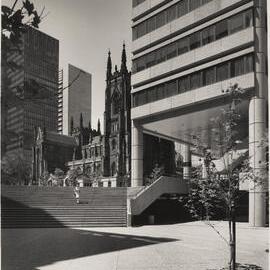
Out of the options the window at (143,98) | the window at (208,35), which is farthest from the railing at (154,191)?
the window at (208,35)

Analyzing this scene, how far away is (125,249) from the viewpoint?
2144cm

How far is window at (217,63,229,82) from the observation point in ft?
122

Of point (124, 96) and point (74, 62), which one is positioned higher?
point (124, 96)

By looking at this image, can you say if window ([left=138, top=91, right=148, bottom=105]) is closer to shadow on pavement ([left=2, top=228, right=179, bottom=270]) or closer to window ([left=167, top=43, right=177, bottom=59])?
window ([left=167, top=43, right=177, bottom=59])

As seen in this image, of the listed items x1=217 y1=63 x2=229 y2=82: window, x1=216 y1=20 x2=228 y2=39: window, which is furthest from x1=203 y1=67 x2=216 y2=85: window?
x1=216 y1=20 x2=228 y2=39: window

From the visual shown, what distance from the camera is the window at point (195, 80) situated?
3988 centimetres

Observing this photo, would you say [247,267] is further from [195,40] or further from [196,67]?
[195,40]

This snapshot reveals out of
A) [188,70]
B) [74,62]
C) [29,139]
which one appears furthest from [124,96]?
[29,139]

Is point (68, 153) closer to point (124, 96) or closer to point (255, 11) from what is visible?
point (124, 96)

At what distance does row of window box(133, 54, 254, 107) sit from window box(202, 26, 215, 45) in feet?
7.82

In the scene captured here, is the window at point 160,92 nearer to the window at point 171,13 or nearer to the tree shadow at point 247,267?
the window at point 171,13

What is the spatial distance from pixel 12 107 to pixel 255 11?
3107 cm

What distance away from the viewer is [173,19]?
42.6 metres

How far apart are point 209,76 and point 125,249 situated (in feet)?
70.5
